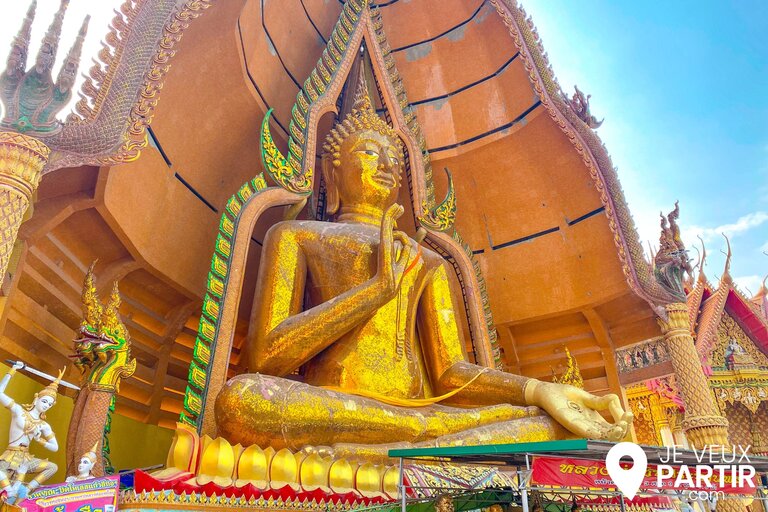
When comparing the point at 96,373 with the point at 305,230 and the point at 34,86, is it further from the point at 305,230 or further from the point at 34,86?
the point at 305,230

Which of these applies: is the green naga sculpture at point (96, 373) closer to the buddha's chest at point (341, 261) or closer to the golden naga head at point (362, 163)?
the buddha's chest at point (341, 261)

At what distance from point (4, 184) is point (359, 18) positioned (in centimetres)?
363

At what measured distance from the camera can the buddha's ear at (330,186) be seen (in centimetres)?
448

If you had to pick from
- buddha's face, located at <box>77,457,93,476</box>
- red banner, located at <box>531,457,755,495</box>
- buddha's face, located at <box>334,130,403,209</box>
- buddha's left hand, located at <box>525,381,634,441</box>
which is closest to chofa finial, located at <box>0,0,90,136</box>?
buddha's face, located at <box>77,457,93,476</box>

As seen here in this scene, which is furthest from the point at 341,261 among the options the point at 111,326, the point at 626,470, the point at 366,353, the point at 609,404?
the point at 626,470

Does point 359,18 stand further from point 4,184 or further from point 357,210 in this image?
point 4,184

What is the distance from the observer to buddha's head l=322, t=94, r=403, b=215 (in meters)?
4.32

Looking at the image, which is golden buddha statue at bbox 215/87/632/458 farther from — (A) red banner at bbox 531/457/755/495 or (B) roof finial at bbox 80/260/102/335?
(A) red banner at bbox 531/457/755/495

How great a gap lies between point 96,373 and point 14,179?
1022 mm

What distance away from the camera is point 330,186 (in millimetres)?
4520

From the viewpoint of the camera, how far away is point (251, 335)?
3408mm

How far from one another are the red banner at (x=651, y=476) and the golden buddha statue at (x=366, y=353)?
0.86 metres

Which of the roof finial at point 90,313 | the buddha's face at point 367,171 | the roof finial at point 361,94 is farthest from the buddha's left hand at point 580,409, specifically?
the roof finial at point 361,94

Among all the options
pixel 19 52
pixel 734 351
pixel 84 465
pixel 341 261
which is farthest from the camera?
pixel 734 351
